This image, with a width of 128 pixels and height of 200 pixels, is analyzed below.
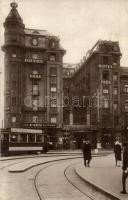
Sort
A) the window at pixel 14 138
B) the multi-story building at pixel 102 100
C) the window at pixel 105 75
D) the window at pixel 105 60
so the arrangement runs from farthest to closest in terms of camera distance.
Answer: the window at pixel 105 60 → the window at pixel 105 75 → the multi-story building at pixel 102 100 → the window at pixel 14 138

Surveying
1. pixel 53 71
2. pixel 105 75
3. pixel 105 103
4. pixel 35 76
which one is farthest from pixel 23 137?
pixel 105 75

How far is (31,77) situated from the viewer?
6512 cm

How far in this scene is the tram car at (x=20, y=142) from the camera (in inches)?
1576

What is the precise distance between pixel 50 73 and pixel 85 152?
4296cm

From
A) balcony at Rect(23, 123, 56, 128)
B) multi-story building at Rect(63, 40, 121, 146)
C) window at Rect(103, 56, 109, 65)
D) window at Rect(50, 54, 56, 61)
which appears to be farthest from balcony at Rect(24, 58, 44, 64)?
window at Rect(103, 56, 109, 65)

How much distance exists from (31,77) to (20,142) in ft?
82.0

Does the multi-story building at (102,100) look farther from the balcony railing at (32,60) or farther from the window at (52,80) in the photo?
the balcony railing at (32,60)

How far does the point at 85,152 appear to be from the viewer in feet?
78.3

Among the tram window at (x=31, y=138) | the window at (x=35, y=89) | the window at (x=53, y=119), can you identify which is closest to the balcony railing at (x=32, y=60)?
the window at (x=35, y=89)

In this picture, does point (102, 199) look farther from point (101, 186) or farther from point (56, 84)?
point (56, 84)

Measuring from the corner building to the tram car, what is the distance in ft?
61.5

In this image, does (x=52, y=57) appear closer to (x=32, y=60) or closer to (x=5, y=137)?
(x=32, y=60)

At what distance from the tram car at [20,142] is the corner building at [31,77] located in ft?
61.5

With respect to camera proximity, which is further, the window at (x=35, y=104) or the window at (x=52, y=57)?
the window at (x=52, y=57)
